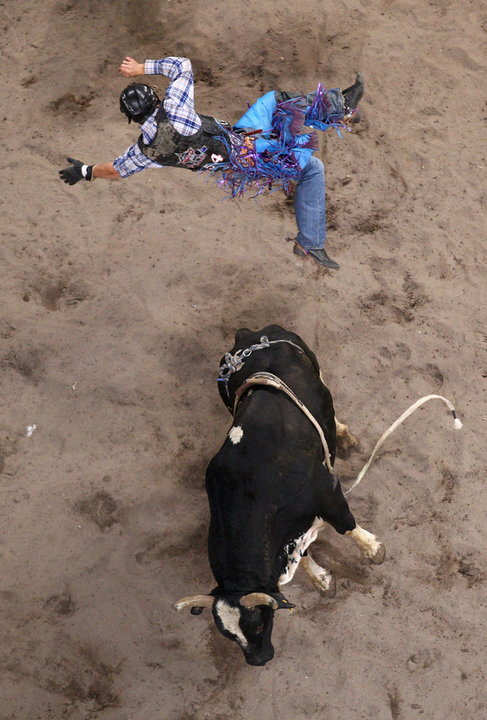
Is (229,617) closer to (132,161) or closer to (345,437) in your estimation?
(345,437)

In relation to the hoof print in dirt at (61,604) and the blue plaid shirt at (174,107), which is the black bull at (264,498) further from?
the hoof print in dirt at (61,604)

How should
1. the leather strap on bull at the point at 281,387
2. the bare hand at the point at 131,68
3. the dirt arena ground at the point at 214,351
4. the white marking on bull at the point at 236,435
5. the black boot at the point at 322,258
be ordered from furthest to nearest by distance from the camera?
the black boot at the point at 322,258 → the dirt arena ground at the point at 214,351 → the bare hand at the point at 131,68 → the leather strap on bull at the point at 281,387 → the white marking on bull at the point at 236,435

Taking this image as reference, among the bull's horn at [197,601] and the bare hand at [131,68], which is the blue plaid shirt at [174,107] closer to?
the bare hand at [131,68]

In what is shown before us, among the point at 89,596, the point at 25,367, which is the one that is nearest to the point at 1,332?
the point at 25,367

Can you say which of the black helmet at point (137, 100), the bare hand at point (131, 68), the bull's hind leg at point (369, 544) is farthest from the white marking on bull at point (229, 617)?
the bare hand at point (131, 68)

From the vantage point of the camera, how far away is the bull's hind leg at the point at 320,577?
5172 millimetres

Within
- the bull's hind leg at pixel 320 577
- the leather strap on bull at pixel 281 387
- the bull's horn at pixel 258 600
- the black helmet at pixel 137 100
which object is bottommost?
the bull's hind leg at pixel 320 577

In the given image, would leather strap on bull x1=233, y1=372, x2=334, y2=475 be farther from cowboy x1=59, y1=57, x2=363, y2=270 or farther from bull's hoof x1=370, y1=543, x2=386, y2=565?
cowboy x1=59, y1=57, x2=363, y2=270

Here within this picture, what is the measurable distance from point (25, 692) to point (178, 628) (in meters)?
1.41

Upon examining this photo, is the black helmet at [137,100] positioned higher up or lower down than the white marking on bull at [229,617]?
higher up

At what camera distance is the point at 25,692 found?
522 cm

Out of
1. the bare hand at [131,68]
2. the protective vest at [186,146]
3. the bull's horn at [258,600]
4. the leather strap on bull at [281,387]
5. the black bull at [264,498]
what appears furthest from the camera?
the bare hand at [131,68]

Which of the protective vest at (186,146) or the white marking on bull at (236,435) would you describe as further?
the protective vest at (186,146)

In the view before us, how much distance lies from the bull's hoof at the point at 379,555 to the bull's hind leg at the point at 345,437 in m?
0.88
